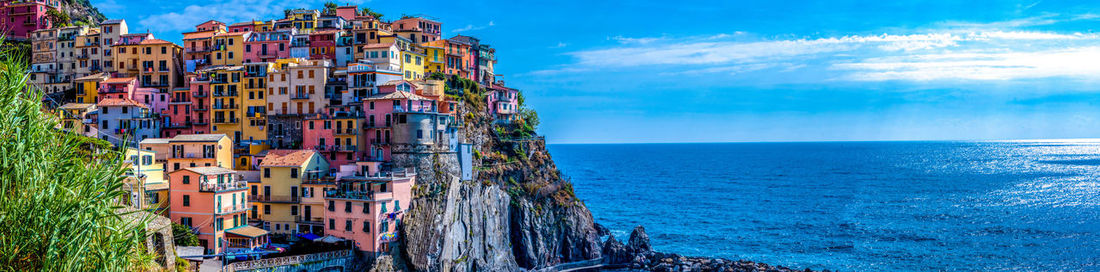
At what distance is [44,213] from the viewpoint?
15219 mm

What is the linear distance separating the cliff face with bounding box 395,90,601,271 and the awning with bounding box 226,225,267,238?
11.0m

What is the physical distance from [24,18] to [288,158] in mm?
62447

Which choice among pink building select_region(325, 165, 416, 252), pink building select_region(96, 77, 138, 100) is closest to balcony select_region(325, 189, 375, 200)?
pink building select_region(325, 165, 416, 252)

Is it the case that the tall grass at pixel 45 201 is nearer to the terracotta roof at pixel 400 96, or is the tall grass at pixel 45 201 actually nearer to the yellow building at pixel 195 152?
the terracotta roof at pixel 400 96

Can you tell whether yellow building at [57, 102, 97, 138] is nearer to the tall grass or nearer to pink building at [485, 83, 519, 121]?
pink building at [485, 83, 519, 121]

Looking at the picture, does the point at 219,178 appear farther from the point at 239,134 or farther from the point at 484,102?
the point at 484,102

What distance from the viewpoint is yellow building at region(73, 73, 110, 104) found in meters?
77.7

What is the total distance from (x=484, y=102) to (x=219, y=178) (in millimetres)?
32110

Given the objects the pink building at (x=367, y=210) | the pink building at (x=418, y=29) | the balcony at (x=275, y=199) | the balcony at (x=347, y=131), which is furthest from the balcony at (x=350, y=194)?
the pink building at (x=418, y=29)

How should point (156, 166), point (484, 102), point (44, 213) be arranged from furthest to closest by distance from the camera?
point (484, 102), point (156, 166), point (44, 213)

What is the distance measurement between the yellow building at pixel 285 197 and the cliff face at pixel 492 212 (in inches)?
309

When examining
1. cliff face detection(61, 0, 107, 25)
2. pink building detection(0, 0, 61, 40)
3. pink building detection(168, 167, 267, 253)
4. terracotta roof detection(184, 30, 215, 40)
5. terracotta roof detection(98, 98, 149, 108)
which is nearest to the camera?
pink building detection(168, 167, 267, 253)

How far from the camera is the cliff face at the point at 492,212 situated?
196ft

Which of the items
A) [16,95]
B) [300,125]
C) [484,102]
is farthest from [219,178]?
[16,95]
